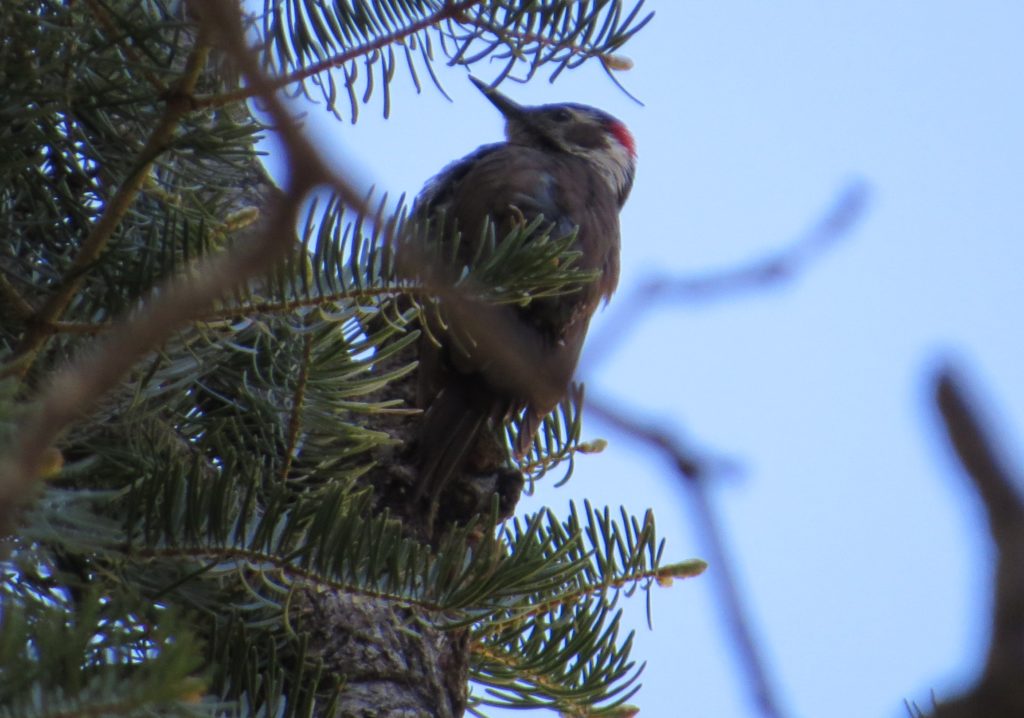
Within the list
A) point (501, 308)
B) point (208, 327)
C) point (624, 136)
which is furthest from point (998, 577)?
point (624, 136)

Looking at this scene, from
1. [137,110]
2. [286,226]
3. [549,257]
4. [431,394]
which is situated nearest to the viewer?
[286,226]

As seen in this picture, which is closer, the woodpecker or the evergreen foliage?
the evergreen foliage

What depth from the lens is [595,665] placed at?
222 cm

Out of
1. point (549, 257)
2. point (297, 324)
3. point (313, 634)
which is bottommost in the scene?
point (313, 634)

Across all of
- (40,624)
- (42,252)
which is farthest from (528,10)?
(40,624)

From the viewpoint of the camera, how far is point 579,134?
4.98m

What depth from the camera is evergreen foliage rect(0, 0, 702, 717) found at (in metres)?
1.56

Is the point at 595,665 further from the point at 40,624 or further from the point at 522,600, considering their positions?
the point at 40,624

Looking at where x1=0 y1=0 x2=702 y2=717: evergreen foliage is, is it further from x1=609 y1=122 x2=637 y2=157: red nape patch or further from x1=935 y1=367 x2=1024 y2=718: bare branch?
x1=609 y1=122 x2=637 y2=157: red nape patch

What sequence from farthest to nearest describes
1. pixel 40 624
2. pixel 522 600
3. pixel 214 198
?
pixel 522 600, pixel 214 198, pixel 40 624

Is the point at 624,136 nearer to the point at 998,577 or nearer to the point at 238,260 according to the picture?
the point at 238,260

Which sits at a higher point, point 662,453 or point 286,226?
point 286,226

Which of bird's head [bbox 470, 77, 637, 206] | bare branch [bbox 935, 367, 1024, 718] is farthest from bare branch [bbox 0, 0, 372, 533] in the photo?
bird's head [bbox 470, 77, 637, 206]

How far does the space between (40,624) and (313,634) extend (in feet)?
3.19
